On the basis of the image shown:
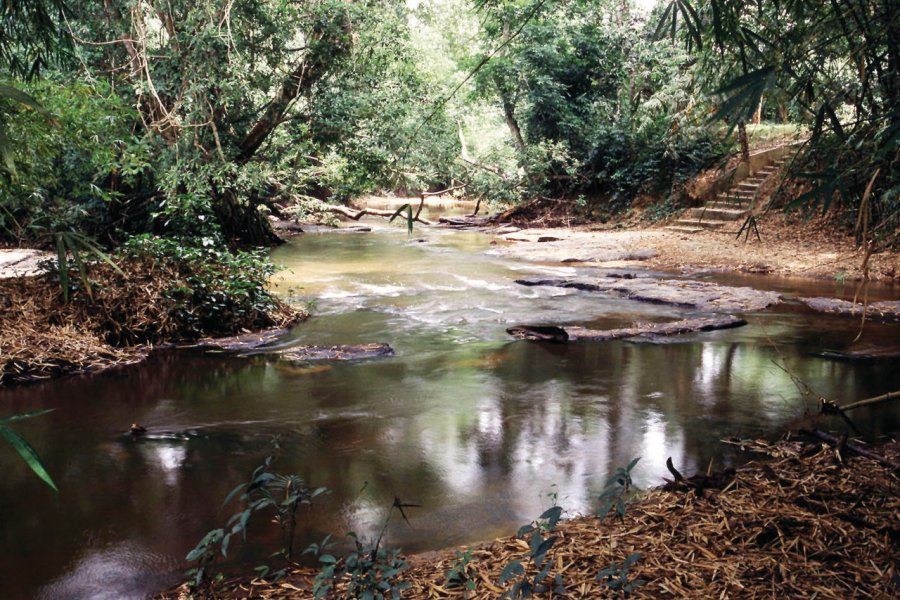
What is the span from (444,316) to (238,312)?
2458 millimetres

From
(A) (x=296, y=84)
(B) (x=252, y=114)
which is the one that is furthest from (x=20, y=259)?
(A) (x=296, y=84)

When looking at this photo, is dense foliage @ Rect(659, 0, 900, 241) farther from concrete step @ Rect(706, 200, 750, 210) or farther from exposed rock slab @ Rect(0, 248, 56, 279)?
concrete step @ Rect(706, 200, 750, 210)

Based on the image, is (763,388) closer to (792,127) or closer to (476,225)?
(792,127)

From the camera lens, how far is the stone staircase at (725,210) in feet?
50.7

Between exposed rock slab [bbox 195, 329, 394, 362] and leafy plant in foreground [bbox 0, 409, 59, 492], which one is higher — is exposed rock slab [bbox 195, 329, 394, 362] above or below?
below

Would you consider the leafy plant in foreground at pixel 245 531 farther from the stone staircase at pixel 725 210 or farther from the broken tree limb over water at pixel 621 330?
the stone staircase at pixel 725 210

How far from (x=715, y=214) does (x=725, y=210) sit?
230 millimetres

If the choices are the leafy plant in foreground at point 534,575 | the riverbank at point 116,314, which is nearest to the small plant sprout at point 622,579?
the leafy plant in foreground at point 534,575

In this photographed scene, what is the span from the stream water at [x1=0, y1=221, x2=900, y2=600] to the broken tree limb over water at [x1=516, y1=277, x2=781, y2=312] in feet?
1.57

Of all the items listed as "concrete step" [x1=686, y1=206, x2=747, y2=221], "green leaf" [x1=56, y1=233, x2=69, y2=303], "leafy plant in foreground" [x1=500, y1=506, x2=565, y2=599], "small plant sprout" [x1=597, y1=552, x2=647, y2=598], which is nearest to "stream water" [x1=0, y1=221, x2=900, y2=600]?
"leafy plant in foreground" [x1=500, y1=506, x2=565, y2=599]

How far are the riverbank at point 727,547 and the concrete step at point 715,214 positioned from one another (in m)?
13.4

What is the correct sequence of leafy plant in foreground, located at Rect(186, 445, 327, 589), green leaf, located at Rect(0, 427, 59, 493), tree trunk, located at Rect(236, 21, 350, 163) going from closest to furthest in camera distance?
green leaf, located at Rect(0, 427, 59, 493), leafy plant in foreground, located at Rect(186, 445, 327, 589), tree trunk, located at Rect(236, 21, 350, 163)

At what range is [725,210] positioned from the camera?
15953mm

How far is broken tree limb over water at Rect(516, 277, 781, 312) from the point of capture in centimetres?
854
